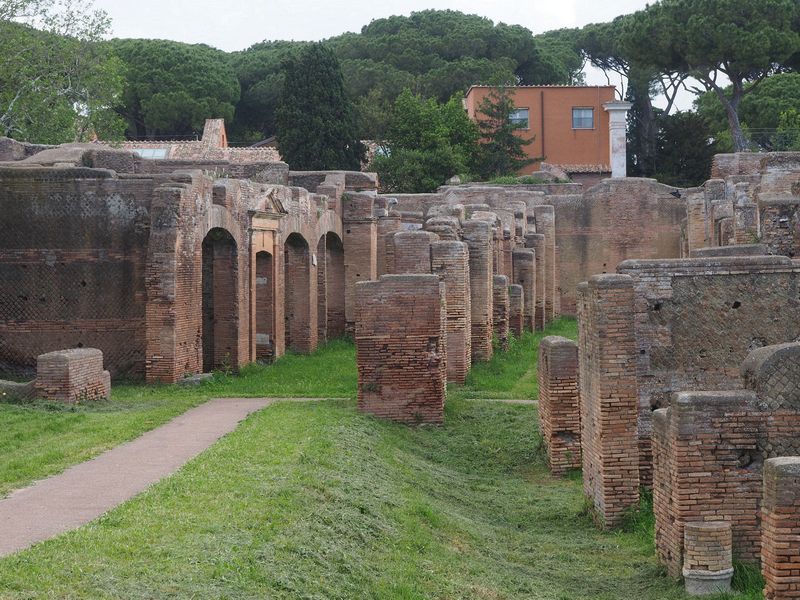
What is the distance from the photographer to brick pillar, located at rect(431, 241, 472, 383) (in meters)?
19.9

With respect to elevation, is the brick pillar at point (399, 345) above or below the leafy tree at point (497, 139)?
below

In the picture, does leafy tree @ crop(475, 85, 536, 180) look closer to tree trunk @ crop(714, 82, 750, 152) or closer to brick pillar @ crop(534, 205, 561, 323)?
tree trunk @ crop(714, 82, 750, 152)

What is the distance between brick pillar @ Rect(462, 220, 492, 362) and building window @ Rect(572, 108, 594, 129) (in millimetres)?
31155

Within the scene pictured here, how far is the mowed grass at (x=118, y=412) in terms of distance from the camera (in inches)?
480

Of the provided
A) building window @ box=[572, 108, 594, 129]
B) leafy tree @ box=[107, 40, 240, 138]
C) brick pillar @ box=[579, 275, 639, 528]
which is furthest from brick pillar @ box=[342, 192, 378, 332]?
leafy tree @ box=[107, 40, 240, 138]

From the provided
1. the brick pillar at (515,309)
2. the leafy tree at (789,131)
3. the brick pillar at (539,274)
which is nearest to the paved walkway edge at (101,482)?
the brick pillar at (515,309)

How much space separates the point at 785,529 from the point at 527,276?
23.3 meters

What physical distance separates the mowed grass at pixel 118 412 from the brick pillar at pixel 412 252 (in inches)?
79.3

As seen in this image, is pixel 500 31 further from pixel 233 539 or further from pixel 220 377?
pixel 233 539

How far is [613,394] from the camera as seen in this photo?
11414 mm

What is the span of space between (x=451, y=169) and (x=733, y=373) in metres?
34.8

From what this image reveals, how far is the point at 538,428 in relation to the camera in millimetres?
16156

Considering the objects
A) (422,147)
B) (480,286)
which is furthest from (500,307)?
(422,147)

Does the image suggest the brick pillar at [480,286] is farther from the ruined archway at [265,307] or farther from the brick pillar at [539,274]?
the brick pillar at [539,274]
